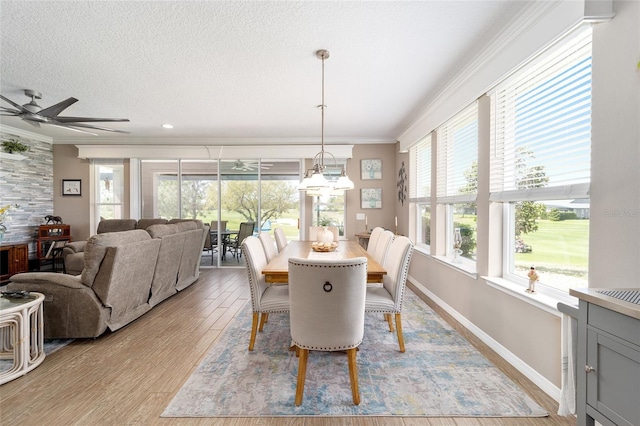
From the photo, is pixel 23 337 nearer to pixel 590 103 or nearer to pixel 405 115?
pixel 590 103

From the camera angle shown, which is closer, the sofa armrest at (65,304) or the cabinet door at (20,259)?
the sofa armrest at (65,304)

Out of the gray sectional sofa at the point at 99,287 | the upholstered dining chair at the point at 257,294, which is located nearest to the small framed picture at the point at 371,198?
the upholstered dining chair at the point at 257,294

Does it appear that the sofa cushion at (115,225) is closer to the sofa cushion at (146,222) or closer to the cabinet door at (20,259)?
the sofa cushion at (146,222)

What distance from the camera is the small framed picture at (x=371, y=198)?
5.54m

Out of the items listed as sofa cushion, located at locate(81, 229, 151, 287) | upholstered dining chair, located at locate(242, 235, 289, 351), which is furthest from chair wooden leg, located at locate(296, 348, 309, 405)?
sofa cushion, located at locate(81, 229, 151, 287)

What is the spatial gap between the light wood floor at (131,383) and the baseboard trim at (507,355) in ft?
0.16

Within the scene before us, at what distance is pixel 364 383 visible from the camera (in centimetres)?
190

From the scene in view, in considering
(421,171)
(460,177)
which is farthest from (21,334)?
(421,171)

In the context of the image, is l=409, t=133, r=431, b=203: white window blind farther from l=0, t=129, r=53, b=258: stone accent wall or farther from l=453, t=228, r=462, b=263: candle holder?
l=0, t=129, r=53, b=258: stone accent wall

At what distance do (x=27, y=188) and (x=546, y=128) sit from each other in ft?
24.7

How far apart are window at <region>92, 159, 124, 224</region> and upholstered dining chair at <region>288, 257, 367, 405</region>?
5.52 m

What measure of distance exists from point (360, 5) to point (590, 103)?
1.48 meters

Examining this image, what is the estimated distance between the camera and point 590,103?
1.55 metres

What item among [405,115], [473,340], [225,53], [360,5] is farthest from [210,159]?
[473,340]
